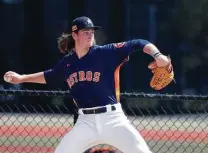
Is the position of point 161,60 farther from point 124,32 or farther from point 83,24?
point 124,32

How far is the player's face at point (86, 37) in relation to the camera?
17.0 ft

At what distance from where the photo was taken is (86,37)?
5.22 meters

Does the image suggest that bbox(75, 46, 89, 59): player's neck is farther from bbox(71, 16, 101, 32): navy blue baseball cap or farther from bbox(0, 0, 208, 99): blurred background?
bbox(0, 0, 208, 99): blurred background

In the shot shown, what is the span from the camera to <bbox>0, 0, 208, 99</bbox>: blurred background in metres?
14.3

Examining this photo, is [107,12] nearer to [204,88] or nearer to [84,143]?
[204,88]

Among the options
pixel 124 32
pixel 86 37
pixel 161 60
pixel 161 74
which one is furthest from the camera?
pixel 124 32

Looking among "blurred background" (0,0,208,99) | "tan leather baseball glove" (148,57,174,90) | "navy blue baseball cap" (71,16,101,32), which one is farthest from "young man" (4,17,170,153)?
"blurred background" (0,0,208,99)

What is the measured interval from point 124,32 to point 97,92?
30.9ft

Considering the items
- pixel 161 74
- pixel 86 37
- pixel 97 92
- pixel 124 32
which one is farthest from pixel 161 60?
pixel 124 32

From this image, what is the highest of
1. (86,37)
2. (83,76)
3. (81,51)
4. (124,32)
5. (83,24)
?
(83,24)

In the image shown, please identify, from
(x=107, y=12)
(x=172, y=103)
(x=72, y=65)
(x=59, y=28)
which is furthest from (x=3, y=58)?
(x=72, y=65)

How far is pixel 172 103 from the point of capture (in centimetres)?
1391

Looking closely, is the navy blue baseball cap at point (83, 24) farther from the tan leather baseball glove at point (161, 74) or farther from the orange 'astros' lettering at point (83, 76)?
the tan leather baseball glove at point (161, 74)

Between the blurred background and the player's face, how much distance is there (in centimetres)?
894
